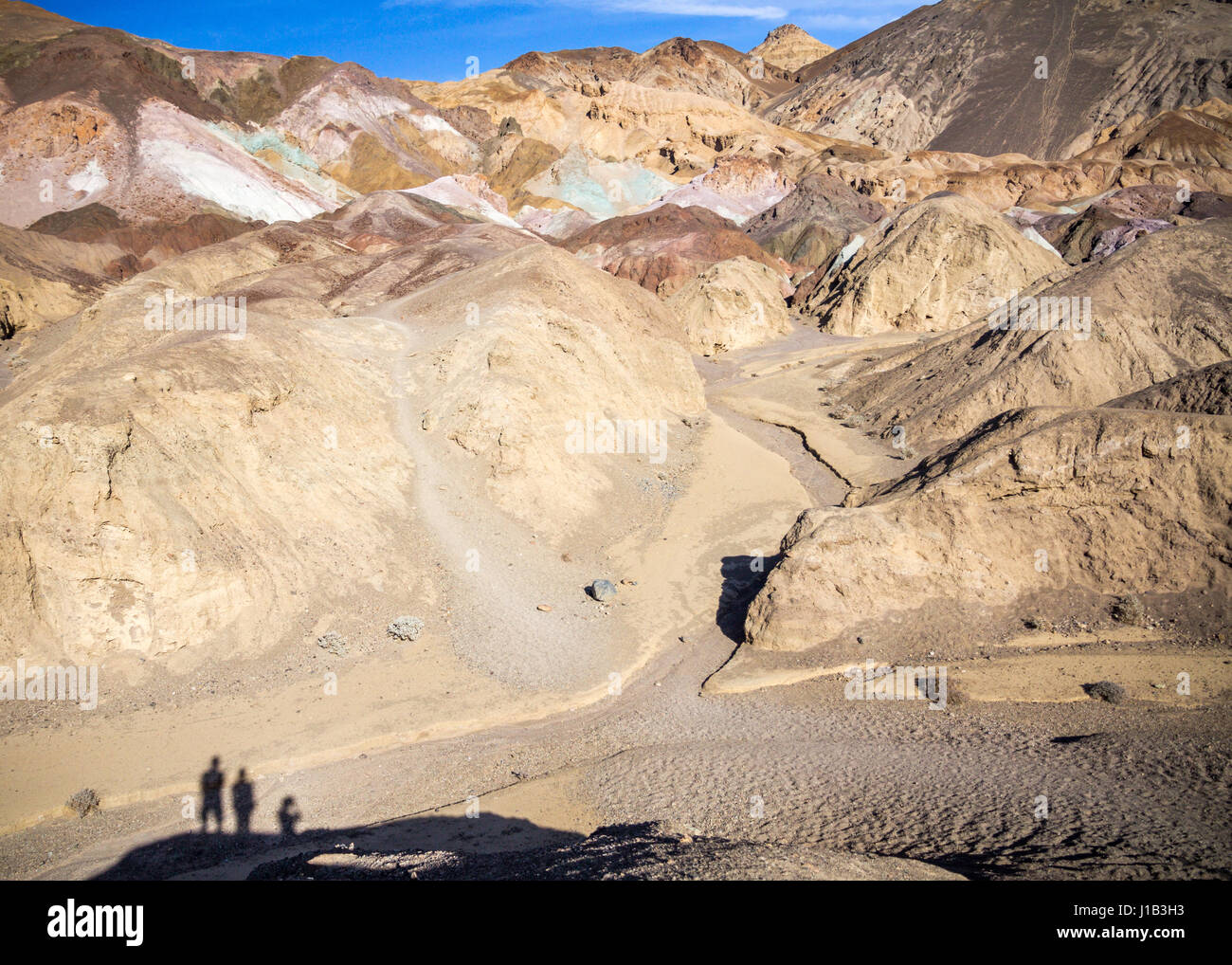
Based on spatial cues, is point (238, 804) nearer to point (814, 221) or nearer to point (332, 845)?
point (332, 845)

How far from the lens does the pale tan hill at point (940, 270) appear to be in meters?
40.9

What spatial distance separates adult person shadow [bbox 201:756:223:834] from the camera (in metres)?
9.26

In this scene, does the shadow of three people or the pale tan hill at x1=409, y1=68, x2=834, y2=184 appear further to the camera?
the pale tan hill at x1=409, y1=68, x2=834, y2=184

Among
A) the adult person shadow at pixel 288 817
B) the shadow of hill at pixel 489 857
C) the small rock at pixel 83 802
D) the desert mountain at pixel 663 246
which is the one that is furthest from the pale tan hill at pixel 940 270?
the small rock at pixel 83 802

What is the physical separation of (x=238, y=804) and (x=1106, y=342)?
26.1 metres

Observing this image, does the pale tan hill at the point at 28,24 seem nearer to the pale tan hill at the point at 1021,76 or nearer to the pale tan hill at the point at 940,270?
the pale tan hill at the point at 940,270

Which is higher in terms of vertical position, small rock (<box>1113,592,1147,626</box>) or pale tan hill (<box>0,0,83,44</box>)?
pale tan hill (<box>0,0,83,44</box>)

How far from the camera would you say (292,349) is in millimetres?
17578

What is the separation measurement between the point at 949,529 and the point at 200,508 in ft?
45.7

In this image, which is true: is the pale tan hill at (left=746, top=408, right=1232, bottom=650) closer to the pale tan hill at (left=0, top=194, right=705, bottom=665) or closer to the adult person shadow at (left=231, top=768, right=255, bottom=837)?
the pale tan hill at (left=0, top=194, right=705, bottom=665)

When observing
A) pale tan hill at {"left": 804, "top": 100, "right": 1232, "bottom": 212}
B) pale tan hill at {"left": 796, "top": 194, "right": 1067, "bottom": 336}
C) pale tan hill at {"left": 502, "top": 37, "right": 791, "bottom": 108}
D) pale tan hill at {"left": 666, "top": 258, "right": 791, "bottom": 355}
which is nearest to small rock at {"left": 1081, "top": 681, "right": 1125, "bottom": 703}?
pale tan hill at {"left": 666, "top": 258, "right": 791, "bottom": 355}

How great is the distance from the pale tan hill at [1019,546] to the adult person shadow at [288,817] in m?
7.93

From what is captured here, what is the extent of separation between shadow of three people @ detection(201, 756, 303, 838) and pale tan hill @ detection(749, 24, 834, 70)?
670 feet

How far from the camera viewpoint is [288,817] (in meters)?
9.38
